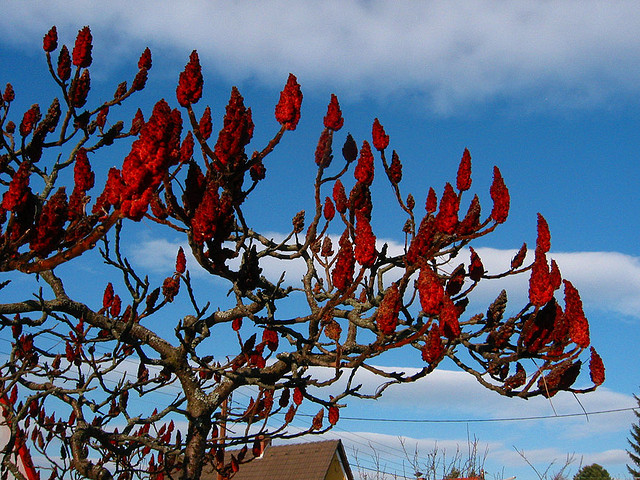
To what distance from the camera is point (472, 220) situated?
4.21m

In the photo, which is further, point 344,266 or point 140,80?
point 140,80

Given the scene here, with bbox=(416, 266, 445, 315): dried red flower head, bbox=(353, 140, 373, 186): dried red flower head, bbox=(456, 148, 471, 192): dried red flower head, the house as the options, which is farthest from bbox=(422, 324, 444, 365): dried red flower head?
the house

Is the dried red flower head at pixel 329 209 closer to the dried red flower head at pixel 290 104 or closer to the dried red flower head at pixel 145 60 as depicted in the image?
the dried red flower head at pixel 290 104

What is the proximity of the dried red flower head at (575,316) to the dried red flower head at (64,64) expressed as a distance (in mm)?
4287

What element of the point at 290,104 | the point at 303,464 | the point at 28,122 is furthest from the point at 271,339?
the point at 303,464

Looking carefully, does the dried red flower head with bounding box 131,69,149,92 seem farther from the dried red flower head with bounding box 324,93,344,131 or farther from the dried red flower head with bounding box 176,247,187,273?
the dried red flower head with bounding box 324,93,344,131

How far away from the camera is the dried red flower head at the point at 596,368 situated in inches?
169

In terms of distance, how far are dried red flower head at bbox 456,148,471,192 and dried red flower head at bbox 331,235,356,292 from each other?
140 centimetres

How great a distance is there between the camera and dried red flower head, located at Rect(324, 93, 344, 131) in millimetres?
3818

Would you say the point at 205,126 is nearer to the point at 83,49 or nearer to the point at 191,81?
the point at 191,81

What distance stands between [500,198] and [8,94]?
4.62 m

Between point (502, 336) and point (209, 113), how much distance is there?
8.91 feet

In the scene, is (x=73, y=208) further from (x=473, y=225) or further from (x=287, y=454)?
(x=287, y=454)

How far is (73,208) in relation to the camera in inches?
140
